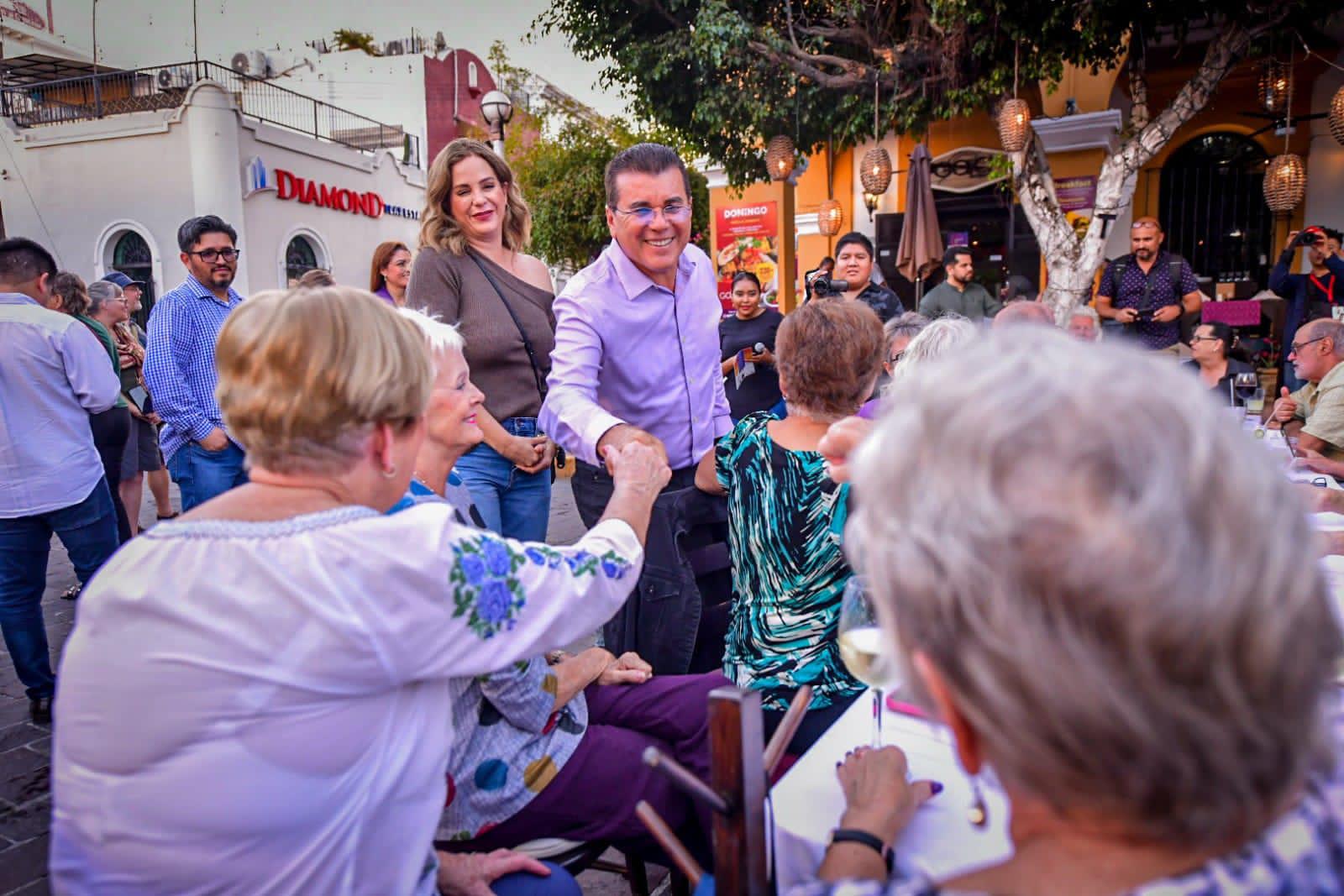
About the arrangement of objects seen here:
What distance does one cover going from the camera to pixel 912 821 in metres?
1.25

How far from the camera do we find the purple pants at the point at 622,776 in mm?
1722

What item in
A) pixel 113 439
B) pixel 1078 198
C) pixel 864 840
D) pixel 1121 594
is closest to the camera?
pixel 1121 594

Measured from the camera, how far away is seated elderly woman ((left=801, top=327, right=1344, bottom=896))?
63 centimetres

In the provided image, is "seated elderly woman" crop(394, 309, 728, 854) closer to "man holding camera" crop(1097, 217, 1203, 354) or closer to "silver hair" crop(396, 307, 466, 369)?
"silver hair" crop(396, 307, 466, 369)

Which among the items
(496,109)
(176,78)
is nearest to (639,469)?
(496,109)

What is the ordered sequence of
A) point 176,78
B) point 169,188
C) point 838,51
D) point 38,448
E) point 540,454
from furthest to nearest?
point 176,78, point 169,188, point 838,51, point 38,448, point 540,454

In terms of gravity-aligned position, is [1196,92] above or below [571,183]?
below

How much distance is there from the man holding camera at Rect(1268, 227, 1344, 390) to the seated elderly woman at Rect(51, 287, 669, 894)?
7877mm

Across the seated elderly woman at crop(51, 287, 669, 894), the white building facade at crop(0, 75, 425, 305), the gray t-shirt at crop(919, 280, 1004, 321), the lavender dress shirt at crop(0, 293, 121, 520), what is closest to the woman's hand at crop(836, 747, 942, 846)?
the seated elderly woman at crop(51, 287, 669, 894)

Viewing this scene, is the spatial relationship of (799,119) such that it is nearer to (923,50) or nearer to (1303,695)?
(923,50)

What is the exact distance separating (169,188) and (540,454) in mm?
16448

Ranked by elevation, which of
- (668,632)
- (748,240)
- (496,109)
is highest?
(496,109)

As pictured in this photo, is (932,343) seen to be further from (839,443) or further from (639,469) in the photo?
(639,469)

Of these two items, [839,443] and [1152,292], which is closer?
[839,443]
